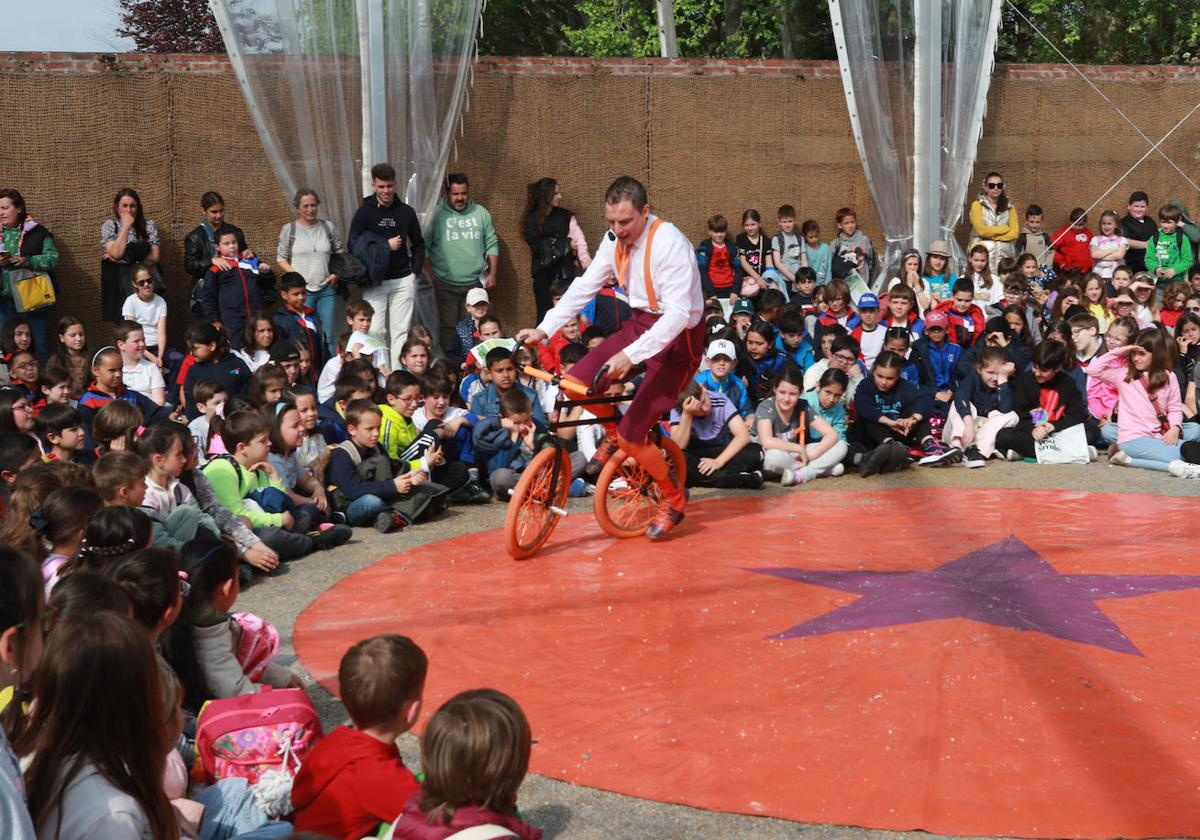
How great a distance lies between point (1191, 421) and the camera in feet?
28.9

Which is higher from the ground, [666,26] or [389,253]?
[666,26]

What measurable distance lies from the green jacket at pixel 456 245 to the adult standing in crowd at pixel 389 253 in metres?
0.39

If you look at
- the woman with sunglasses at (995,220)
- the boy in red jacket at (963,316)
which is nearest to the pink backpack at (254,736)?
the boy in red jacket at (963,316)

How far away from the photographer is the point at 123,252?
29.5 ft

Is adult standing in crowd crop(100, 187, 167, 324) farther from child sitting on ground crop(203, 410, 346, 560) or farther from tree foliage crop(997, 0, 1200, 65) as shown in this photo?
tree foliage crop(997, 0, 1200, 65)

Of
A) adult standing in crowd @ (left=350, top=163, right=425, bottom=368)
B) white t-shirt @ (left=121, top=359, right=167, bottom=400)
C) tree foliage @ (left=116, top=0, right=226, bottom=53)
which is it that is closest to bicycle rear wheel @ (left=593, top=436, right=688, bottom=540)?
white t-shirt @ (left=121, top=359, right=167, bottom=400)

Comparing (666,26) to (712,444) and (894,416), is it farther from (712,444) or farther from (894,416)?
(712,444)

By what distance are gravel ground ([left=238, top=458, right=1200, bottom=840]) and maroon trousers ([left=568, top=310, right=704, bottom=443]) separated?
1.13m

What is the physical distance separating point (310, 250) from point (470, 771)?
23.1 ft

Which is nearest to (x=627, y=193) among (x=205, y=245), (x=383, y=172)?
(x=383, y=172)

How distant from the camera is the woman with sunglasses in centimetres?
1186

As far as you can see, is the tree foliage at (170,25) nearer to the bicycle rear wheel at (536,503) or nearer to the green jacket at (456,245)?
the green jacket at (456,245)

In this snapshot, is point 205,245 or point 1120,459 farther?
point 205,245

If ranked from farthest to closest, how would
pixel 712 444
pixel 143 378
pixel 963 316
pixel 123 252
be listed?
pixel 963 316 < pixel 123 252 < pixel 712 444 < pixel 143 378
